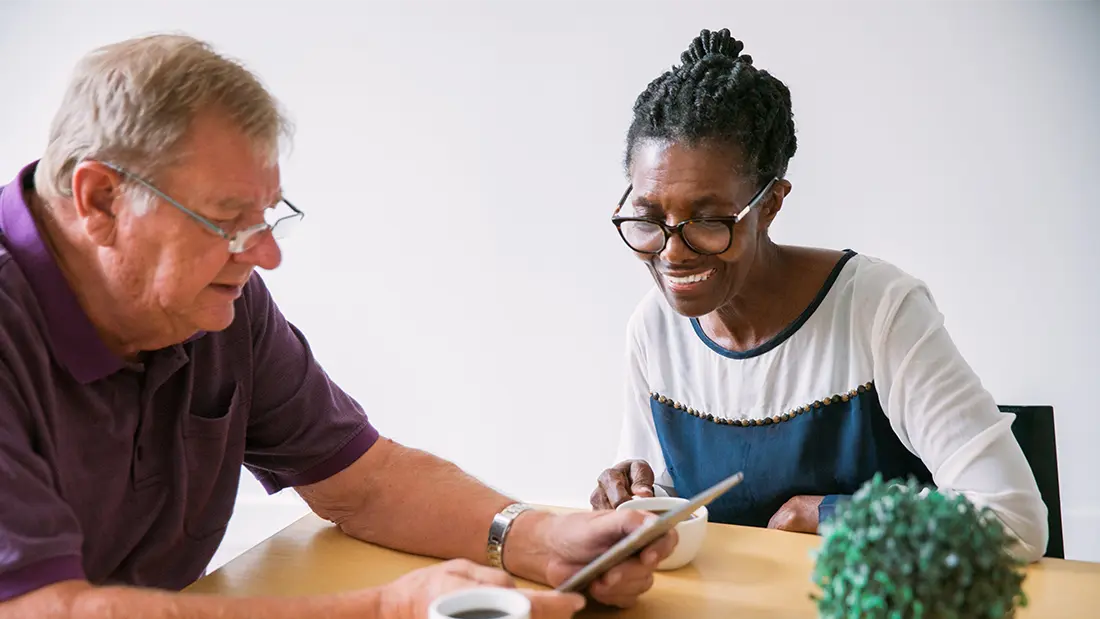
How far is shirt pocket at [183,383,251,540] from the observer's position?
1.36 metres

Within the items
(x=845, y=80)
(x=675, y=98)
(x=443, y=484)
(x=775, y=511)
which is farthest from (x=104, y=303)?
(x=845, y=80)

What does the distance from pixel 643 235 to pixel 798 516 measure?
1.67ft

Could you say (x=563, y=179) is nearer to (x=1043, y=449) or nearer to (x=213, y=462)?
(x=1043, y=449)

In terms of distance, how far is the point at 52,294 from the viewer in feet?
3.81

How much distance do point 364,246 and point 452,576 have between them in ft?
7.46

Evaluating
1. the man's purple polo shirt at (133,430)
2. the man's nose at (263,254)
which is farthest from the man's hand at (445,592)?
the man's nose at (263,254)

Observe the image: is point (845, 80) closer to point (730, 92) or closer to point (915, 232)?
point (915, 232)

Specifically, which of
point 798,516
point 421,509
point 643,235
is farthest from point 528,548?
point 643,235

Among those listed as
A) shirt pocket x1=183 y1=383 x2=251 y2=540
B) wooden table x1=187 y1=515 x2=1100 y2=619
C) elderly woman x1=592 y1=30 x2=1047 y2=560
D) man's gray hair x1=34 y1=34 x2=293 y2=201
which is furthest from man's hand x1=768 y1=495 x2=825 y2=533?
man's gray hair x1=34 y1=34 x2=293 y2=201

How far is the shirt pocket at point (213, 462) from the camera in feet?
4.47

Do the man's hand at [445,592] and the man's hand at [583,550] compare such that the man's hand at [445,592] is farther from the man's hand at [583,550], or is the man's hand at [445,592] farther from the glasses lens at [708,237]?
the glasses lens at [708,237]

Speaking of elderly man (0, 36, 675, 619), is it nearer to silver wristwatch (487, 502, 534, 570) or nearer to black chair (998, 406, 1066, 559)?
silver wristwatch (487, 502, 534, 570)

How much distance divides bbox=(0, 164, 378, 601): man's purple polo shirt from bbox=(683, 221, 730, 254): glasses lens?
59 cm

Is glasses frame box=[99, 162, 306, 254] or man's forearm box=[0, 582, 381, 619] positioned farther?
glasses frame box=[99, 162, 306, 254]
